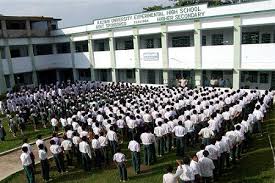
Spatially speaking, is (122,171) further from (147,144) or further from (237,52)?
(237,52)

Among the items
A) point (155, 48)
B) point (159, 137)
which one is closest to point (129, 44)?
point (155, 48)

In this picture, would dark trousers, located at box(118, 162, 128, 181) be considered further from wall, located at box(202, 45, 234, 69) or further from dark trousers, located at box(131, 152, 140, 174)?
wall, located at box(202, 45, 234, 69)

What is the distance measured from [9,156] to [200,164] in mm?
9889

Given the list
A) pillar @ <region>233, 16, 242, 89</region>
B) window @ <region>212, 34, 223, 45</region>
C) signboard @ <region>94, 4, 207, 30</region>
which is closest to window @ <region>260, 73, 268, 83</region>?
pillar @ <region>233, 16, 242, 89</region>

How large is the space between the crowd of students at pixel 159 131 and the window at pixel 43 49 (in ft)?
57.2

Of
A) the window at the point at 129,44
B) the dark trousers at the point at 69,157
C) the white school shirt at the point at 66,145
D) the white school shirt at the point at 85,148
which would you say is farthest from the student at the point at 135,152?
the window at the point at 129,44

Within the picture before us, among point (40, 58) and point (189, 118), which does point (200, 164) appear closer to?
point (189, 118)

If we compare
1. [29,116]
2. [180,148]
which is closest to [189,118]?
[180,148]

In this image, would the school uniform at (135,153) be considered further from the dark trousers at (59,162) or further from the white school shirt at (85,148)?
the dark trousers at (59,162)

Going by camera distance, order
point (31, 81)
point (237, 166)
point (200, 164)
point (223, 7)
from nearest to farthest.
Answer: point (200, 164) → point (237, 166) → point (223, 7) → point (31, 81)

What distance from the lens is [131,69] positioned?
105ft

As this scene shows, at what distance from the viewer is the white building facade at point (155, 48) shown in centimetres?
2222

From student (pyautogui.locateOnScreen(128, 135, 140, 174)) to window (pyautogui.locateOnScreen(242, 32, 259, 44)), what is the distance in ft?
51.8

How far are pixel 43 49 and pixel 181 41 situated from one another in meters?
18.4
